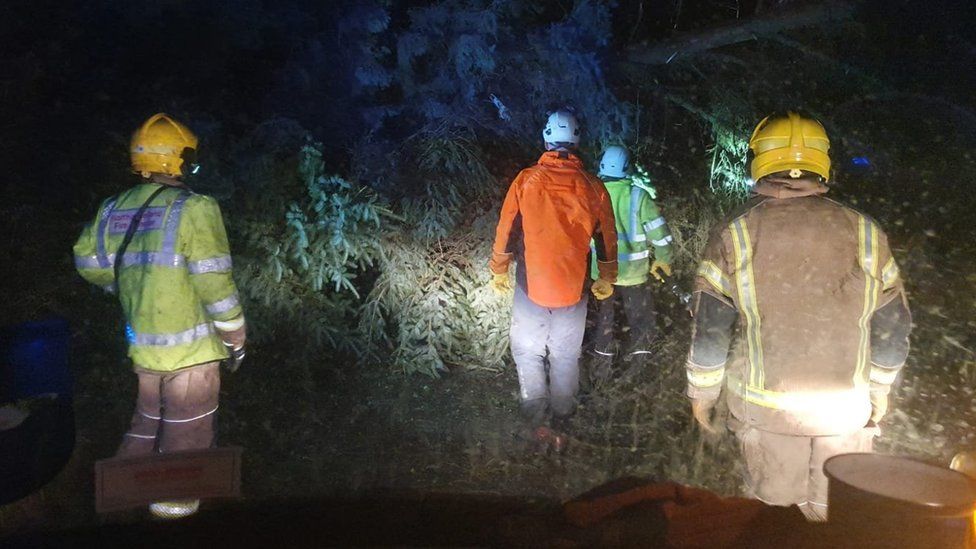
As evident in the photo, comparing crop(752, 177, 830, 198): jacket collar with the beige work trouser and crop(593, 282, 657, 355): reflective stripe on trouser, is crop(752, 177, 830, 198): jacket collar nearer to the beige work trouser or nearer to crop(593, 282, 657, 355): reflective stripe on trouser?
the beige work trouser

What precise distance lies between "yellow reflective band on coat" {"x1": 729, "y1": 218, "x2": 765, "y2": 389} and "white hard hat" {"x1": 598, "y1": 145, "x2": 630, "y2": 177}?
3153mm

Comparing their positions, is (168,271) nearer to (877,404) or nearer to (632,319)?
(877,404)

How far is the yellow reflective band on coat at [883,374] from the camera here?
2911 millimetres

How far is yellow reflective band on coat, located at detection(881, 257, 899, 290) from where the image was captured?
9.11ft

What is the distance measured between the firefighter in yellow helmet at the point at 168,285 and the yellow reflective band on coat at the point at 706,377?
2.23 meters

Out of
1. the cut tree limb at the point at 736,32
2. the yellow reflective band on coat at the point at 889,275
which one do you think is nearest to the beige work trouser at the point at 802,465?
the yellow reflective band on coat at the point at 889,275

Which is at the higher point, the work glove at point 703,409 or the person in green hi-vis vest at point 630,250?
the person in green hi-vis vest at point 630,250

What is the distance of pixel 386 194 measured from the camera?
6496mm

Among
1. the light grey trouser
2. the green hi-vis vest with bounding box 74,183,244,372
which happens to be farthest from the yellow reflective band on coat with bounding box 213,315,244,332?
Result: the light grey trouser

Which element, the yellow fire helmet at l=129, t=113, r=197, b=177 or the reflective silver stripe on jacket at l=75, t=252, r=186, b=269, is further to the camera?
the yellow fire helmet at l=129, t=113, r=197, b=177

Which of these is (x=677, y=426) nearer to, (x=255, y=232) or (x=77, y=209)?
(x=255, y=232)

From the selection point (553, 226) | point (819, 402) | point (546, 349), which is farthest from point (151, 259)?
point (819, 402)

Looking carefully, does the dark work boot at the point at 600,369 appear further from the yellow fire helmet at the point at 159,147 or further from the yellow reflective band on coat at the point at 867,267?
the yellow fire helmet at the point at 159,147

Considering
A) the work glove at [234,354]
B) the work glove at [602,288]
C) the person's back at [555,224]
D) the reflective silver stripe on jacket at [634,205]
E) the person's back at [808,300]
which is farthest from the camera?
the reflective silver stripe on jacket at [634,205]
